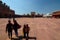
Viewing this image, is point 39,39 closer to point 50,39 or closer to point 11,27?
point 50,39

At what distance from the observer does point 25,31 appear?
503 inches

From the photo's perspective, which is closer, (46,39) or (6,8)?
(46,39)

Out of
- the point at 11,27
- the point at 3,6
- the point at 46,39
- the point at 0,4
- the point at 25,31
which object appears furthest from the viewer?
the point at 3,6

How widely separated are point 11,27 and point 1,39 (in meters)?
1.96

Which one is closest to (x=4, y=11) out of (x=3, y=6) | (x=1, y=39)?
(x=3, y=6)

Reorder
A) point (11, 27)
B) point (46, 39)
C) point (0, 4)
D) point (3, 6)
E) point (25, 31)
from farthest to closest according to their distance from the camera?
point (3, 6)
point (0, 4)
point (46, 39)
point (11, 27)
point (25, 31)

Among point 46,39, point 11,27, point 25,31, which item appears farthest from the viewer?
point 46,39

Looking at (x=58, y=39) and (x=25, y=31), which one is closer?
(x=25, y=31)

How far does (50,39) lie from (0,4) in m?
66.1

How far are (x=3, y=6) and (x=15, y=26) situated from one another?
7145 centimetres

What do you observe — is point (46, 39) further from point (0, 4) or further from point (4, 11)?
point (4, 11)

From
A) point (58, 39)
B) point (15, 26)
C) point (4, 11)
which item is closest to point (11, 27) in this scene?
point (15, 26)

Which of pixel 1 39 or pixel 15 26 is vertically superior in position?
pixel 15 26

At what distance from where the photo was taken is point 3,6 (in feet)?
278
